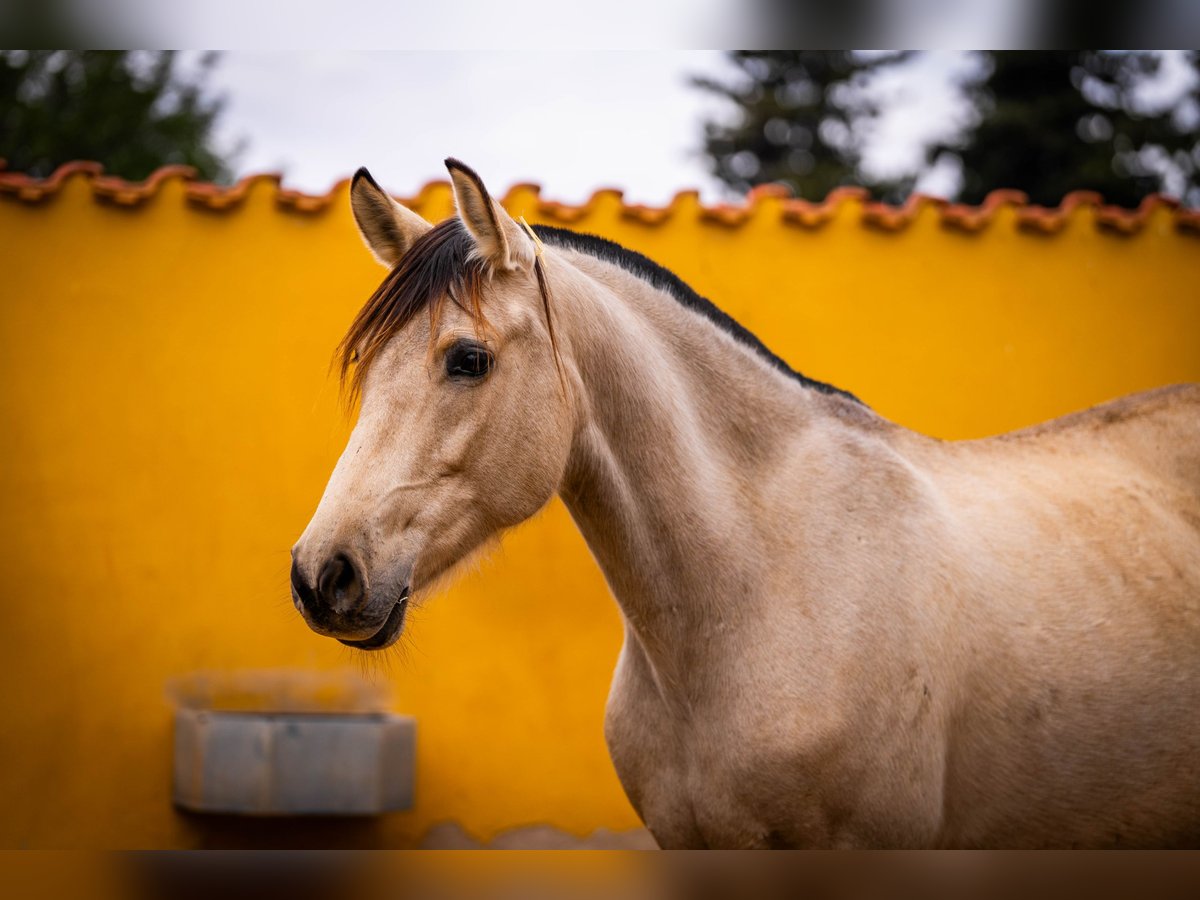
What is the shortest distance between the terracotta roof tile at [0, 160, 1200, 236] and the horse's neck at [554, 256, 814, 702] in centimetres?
191

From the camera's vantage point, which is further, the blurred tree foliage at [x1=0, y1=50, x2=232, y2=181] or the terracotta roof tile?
the blurred tree foliage at [x1=0, y1=50, x2=232, y2=181]

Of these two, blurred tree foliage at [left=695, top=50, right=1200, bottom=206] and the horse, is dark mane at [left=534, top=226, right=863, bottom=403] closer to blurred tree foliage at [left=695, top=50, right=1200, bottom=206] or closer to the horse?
the horse

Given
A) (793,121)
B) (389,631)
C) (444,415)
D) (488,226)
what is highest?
(793,121)

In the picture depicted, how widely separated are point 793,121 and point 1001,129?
373 cm

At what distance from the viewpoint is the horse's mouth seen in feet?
6.55

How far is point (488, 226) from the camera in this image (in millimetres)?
2111

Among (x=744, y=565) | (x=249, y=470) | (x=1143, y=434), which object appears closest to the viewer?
(x=744, y=565)

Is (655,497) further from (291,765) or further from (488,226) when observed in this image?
(291,765)

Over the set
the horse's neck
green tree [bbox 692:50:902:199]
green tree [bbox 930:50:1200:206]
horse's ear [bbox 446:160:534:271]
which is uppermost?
green tree [bbox 692:50:902:199]

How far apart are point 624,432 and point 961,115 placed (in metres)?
12.9

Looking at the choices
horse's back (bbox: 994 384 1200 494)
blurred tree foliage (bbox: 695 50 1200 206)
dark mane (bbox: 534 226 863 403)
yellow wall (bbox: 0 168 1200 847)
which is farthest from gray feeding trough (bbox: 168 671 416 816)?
blurred tree foliage (bbox: 695 50 1200 206)

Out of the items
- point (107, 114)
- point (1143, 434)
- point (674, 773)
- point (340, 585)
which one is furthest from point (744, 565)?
point (107, 114)

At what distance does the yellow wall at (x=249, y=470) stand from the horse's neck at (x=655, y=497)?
5.58ft

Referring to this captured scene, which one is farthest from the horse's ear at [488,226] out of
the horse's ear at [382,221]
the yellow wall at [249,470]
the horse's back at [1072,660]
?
the yellow wall at [249,470]
